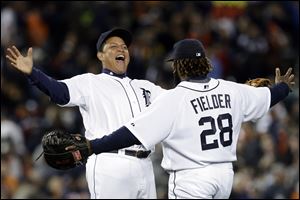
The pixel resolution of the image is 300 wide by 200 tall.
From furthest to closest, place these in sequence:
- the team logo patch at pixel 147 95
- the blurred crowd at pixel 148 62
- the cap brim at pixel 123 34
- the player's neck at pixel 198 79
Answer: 1. the blurred crowd at pixel 148 62
2. the cap brim at pixel 123 34
3. the team logo patch at pixel 147 95
4. the player's neck at pixel 198 79

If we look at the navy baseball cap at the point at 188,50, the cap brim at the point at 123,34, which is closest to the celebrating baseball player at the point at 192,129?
the navy baseball cap at the point at 188,50

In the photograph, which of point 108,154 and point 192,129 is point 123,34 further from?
point 192,129

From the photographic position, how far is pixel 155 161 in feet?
41.0

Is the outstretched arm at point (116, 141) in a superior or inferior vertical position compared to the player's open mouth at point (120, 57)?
inferior

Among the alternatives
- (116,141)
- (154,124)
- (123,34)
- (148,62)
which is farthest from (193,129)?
(148,62)

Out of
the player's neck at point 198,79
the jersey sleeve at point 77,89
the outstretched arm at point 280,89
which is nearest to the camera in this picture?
the player's neck at point 198,79

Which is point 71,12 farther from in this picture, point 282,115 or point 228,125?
point 228,125

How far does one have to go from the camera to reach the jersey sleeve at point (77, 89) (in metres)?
6.97

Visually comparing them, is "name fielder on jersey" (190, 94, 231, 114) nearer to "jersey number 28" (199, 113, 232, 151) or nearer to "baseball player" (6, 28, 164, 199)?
"jersey number 28" (199, 113, 232, 151)

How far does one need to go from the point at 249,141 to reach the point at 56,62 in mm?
3545

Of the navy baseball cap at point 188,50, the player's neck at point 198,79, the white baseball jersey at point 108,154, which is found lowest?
the white baseball jersey at point 108,154

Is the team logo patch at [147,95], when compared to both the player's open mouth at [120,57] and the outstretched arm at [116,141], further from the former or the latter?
the outstretched arm at [116,141]

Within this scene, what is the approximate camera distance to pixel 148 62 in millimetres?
14445

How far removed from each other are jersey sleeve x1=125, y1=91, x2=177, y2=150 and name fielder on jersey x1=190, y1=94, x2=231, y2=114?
17cm
